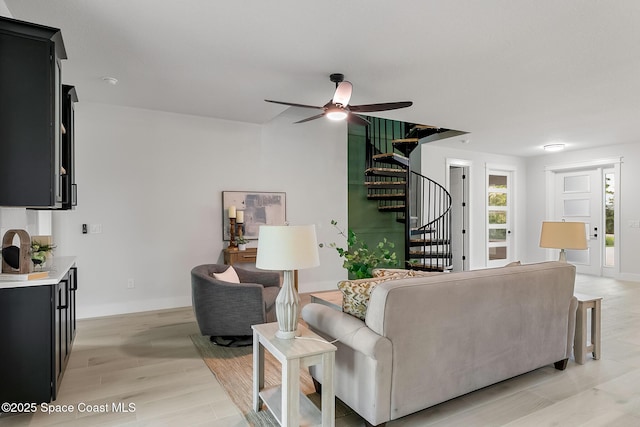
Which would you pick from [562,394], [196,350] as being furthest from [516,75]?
[196,350]

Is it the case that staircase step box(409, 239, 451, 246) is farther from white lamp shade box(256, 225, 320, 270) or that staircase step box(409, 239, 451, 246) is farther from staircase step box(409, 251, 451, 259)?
white lamp shade box(256, 225, 320, 270)

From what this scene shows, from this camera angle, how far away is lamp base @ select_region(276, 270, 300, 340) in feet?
6.77

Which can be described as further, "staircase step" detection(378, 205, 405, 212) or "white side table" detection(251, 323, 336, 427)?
"staircase step" detection(378, 205, 405, 212)

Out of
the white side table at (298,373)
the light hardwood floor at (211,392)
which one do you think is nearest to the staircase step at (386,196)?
the light hardwood floor at (211,392)

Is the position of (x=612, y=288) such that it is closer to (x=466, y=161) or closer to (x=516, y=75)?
(x=466, y=161)

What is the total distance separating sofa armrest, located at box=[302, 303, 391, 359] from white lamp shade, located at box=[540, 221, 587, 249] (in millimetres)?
2144

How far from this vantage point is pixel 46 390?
7.22 feet

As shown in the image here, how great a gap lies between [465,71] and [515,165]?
588 cm

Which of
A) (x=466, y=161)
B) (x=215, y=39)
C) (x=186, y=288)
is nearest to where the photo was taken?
(x=215, y=39)

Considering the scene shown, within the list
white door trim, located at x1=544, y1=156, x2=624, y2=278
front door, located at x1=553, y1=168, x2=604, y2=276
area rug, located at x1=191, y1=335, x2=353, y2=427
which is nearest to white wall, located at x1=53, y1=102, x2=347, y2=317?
area rug, located at x1=191, y1=335, x2=353, y2=427

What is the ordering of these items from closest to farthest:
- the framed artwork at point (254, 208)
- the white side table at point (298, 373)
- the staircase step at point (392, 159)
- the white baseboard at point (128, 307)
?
1. the white side table at point (298, 373)
2. the white baseboard at point (128, 307)
3. the framed artwork at point (254, 208)
4. the staircase step at point (392, 159)

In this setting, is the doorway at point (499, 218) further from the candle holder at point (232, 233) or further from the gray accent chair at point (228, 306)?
the gray accent chair at point (228, 306)

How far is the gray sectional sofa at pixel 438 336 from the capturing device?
1957 mm

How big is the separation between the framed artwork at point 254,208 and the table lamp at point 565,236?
3.44 metres
